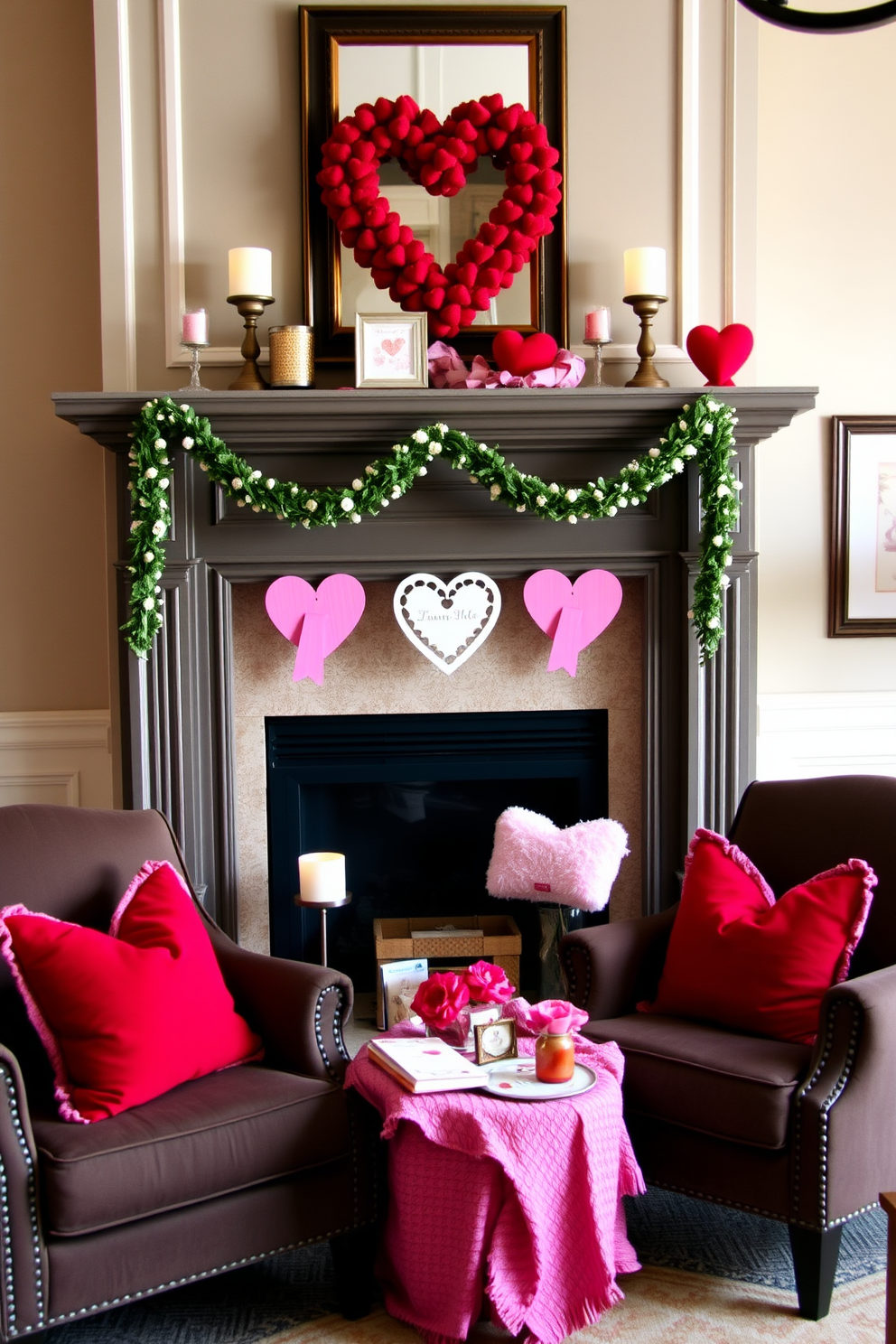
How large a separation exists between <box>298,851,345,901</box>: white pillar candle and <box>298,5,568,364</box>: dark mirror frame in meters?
1.31

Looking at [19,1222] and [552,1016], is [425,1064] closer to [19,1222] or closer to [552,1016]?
[552,1016]

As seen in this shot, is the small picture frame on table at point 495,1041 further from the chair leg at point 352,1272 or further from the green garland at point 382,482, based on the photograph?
the green garland at point 382,482

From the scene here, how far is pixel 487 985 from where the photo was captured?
2285 millimetres

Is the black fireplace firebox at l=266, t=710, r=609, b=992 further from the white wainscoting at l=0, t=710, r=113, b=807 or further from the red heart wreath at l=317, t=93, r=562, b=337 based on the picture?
the red heart wreath at l=317, t=93, r=562, b=337

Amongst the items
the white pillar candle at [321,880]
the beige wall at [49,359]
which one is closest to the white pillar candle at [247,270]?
the beige wall at [49,359]

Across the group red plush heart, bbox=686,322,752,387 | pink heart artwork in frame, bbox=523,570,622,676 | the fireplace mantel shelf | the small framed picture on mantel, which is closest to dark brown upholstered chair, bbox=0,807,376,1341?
the fireplace mantel shelf

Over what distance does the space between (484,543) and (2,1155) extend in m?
1.79

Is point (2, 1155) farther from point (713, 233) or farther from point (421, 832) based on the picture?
point (713, 233)

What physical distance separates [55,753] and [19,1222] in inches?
67.5

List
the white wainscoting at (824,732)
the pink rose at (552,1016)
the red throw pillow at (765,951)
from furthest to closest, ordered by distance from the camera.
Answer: the white wainscoting at (824,732)
the red throw pillow at (765,951)
the pink rose at (552,1016)

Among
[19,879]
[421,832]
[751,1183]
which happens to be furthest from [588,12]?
[751,1183]

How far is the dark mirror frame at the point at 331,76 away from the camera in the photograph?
121 inches

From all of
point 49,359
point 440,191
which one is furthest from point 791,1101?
point 49,359

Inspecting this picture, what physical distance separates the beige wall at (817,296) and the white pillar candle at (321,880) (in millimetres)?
1448
